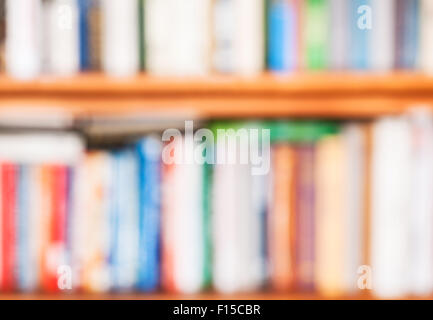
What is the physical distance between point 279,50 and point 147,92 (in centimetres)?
26

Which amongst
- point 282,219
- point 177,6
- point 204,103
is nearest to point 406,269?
point 282,219

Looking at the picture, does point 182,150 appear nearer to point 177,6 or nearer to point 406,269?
point 177,6

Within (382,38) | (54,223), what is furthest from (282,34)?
(54,223)

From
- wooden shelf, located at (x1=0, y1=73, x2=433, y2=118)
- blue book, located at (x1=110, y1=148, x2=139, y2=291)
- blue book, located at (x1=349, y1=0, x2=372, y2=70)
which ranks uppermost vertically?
blue book, located at (x1=349, y1=0, x2=372, y2=70)

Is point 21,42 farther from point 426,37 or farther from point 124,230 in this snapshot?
point 426,37

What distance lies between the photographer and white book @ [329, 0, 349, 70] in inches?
33.6

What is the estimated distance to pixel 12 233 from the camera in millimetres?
865

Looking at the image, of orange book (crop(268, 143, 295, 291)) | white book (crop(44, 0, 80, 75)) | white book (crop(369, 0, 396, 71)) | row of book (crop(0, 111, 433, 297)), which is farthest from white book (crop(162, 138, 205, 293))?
white book (crop(369, 0, 396, 71))

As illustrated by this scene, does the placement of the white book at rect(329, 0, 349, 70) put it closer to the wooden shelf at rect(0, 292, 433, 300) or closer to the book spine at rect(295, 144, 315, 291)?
the book spine at rect(295, 144, 315, 291)

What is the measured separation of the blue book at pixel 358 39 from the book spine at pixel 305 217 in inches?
6.4

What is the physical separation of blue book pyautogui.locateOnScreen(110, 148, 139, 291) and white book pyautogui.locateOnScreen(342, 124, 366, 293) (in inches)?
14.2

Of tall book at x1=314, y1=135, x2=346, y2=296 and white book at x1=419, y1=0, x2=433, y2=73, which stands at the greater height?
white book at x1=419, y1=0, x2=433, y2=73

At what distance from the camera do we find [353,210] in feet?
2.89

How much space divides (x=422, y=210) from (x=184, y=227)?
0.40 metres
